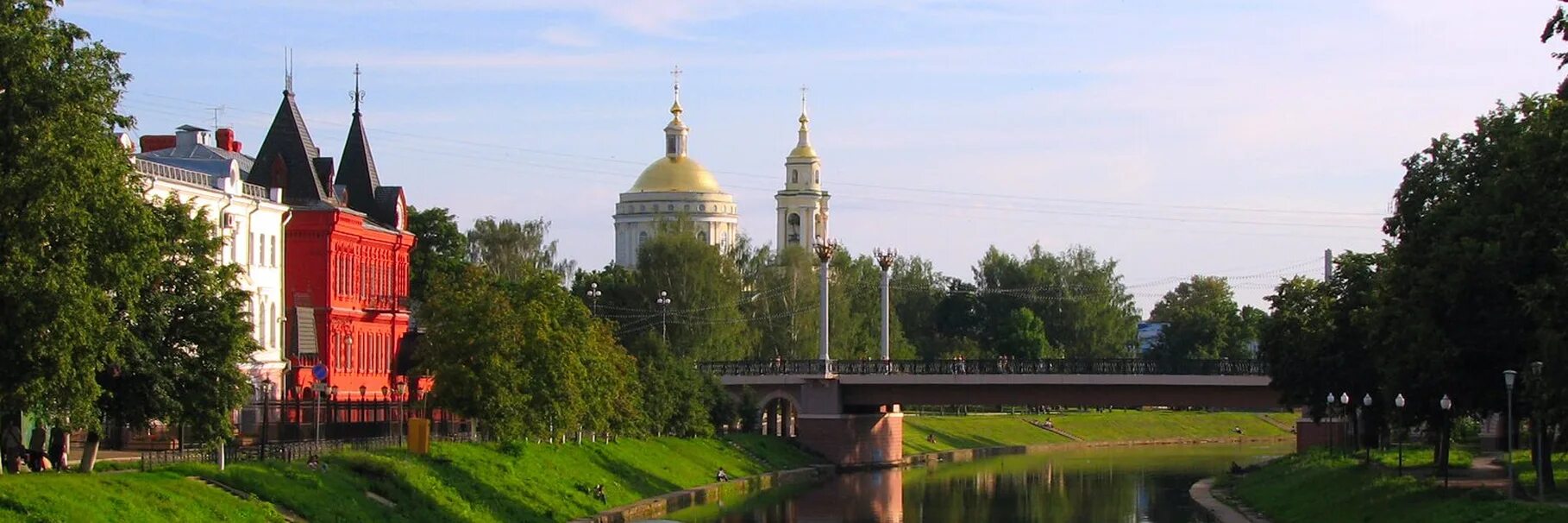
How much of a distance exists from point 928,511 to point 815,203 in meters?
116

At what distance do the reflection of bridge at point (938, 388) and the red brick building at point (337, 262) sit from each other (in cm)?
2436

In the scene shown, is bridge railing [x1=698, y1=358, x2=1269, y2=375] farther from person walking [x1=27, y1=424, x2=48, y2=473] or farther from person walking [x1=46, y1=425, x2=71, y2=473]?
person walking [x1=27, y1=424, x2=48, y2=473]

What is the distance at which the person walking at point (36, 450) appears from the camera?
153 ft

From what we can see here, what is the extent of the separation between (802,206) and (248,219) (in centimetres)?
11929

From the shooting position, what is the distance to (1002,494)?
9381 centimetres

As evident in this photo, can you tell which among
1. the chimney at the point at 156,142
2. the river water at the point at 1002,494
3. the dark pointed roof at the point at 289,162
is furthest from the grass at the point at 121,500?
the chimney at the point at 156,142

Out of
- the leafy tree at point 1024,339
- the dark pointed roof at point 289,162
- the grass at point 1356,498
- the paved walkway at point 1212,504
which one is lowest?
the paved walkway at point 1212,504

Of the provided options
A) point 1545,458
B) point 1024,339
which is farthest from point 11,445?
point 1024,339

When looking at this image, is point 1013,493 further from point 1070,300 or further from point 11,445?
point 1070,300

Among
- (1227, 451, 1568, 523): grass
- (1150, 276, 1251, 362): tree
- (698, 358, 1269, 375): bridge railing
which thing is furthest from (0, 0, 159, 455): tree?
(1150, 276, 1251, 362): tree

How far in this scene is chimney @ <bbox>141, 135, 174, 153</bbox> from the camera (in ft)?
300

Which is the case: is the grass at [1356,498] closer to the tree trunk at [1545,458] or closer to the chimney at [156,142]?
the tree trunk at [1545,458]

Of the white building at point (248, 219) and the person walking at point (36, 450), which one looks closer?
the person walking at point (36, 450)

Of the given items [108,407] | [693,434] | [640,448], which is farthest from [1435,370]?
Result: [693,434]
